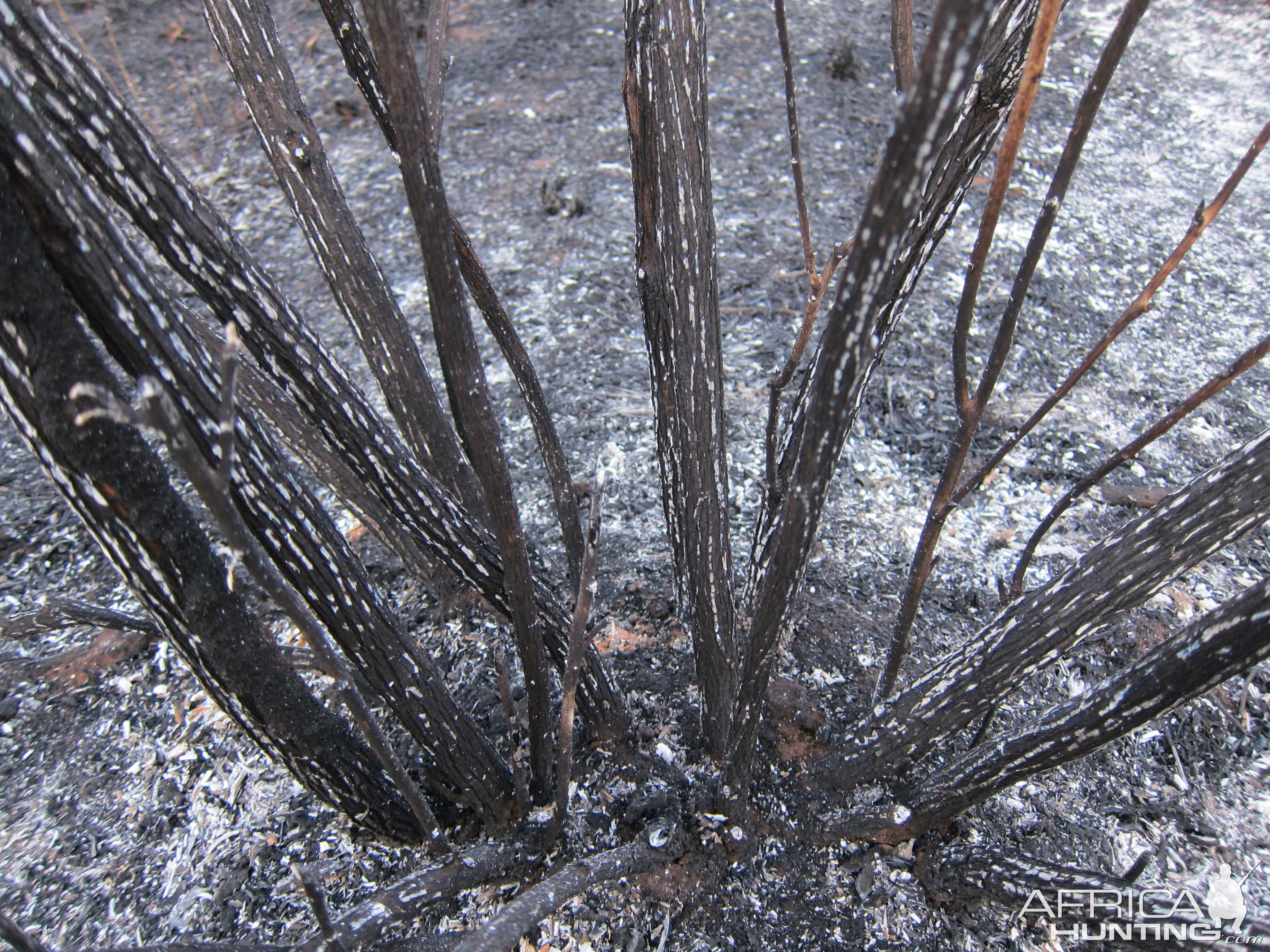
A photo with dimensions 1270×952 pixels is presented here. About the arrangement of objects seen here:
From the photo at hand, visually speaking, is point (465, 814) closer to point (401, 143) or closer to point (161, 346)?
point (161, 346)

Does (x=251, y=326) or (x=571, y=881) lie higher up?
(x=251, y=326)

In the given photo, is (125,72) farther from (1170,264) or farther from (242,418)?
(1170,264)

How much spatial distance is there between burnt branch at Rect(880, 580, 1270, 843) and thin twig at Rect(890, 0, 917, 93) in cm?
81

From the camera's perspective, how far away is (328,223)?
4.68 ft

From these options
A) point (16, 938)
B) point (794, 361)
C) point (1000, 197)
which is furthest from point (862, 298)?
point (16, 938)

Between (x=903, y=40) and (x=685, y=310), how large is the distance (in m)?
0.50

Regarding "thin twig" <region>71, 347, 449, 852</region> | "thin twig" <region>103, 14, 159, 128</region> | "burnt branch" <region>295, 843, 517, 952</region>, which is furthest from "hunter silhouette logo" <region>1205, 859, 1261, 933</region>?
"thin twig" <region>103, 14, 159, 128</region>

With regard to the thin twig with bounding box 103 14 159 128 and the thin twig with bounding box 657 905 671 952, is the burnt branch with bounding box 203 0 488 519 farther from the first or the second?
the thin twig with bounding box 103 14 159 128

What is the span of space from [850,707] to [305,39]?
416cm

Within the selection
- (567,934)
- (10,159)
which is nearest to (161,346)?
(10,159)

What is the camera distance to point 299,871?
83 cm

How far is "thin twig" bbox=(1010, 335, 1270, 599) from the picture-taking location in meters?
0.87

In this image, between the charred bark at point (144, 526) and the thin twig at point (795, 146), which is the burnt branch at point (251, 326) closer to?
the charred bark at point (144, 526)

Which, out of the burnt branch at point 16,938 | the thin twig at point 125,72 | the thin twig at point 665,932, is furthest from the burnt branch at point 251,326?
the thin twig at point 125,72
